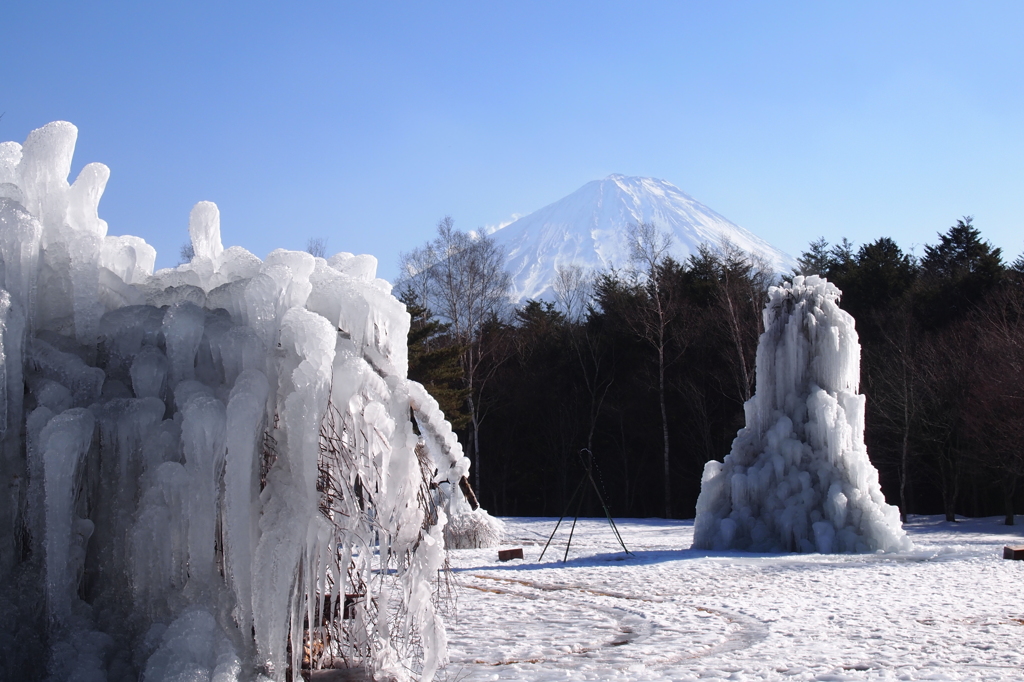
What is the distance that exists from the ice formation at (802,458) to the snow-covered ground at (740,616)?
0.53 m

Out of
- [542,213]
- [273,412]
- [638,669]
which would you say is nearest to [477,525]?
[638,669]

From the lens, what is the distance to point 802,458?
442 inches

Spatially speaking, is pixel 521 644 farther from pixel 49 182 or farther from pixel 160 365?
pixel 49 182

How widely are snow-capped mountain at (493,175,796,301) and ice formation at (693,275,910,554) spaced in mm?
53679

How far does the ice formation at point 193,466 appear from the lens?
3.38 meters

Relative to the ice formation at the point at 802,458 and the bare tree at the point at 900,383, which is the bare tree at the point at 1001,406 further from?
the ice formation at the point at 802,458

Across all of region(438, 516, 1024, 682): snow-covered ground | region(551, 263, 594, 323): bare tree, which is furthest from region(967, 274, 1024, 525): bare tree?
region(551, 263, 594, 323): bare tree

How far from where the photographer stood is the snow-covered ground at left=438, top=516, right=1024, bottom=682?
494cm

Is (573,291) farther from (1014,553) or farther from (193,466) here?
(193,466)

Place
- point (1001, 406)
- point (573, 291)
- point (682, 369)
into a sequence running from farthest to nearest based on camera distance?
point (573, 291) → point (682, 369) → point (1001, 406)

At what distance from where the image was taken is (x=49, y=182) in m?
4.03

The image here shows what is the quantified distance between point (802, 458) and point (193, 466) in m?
9.47

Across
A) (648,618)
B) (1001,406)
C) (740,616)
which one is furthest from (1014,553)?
(1001,406)

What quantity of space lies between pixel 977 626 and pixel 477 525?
26.0ft
